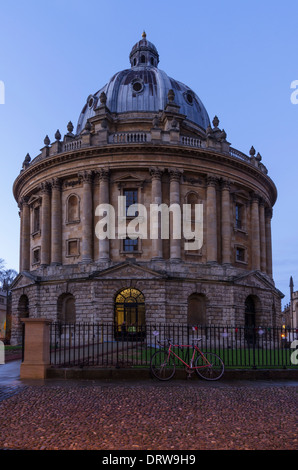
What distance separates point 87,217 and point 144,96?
16002mm

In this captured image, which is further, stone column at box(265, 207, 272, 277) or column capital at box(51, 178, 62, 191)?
stone column at box(265, 207, 272, 277)

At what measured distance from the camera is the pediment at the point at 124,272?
111 ft

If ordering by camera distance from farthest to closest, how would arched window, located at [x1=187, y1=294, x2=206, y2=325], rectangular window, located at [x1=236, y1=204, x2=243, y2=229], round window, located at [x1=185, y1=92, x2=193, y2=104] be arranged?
round window, located at [x1=185, y1=92, x2=193, y2=104] < rectangular window, located at [x1=236, y1=204, x2=243, y2=229] < arched window, located at [x1=187, y1=294, x2=206, y2=325]

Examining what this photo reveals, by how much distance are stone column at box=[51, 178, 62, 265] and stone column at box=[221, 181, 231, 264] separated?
1380 centimetres

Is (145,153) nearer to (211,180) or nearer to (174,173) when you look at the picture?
(174,173)

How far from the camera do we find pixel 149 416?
360 inches

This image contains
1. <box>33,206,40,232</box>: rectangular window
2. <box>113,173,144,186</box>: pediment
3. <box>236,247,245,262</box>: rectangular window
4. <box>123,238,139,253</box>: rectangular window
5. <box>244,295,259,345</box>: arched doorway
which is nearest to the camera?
<box>123,238,139,253</box>: rectangular window

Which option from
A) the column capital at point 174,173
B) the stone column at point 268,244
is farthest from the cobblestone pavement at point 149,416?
the stone column at point 268,244

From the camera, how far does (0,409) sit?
986 cm

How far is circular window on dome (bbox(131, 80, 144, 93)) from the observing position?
46047 millimetres

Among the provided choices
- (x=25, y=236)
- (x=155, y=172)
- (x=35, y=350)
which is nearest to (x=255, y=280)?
(x=155, y=172)

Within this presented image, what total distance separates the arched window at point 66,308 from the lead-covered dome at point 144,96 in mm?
19365

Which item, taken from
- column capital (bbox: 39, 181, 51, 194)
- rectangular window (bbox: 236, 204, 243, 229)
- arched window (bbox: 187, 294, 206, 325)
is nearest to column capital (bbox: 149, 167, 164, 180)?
rectangular window (bbox: 236, 204, 243, 229)

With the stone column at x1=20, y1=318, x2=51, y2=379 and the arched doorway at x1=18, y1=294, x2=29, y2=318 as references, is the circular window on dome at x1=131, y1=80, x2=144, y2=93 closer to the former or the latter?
the arched doorway at x1=18, y1=294, x2=29, y2=318
